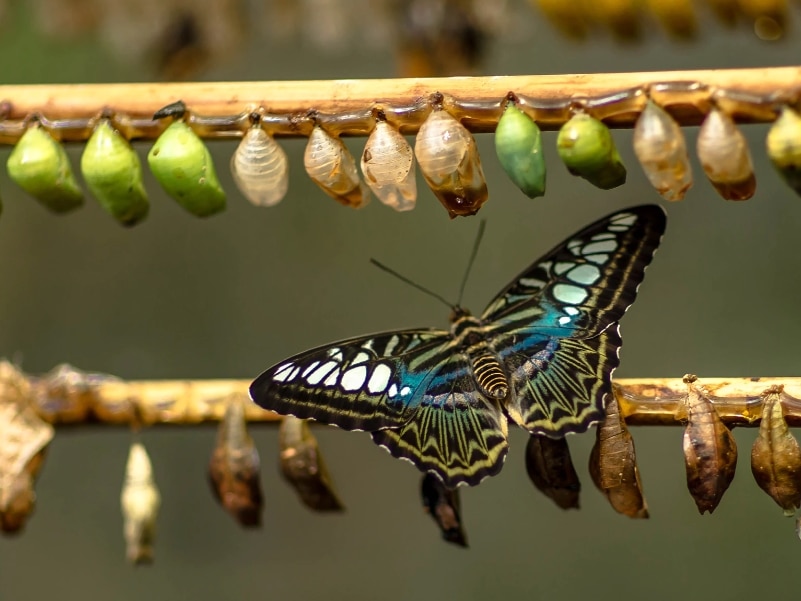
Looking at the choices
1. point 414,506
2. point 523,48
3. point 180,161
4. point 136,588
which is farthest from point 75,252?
point 180,161

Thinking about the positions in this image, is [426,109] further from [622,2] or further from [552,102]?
[622,2]

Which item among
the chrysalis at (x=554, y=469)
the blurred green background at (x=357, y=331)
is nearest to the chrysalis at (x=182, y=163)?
the chrysalis at (x=554, y=469)

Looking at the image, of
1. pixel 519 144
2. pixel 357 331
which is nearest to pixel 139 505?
pixel 519 144

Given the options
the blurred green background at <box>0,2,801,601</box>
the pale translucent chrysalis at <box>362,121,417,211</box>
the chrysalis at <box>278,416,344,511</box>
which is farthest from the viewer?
the blurred green background at <box>0,2,801,601</box>

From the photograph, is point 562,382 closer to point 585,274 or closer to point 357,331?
point 585,274

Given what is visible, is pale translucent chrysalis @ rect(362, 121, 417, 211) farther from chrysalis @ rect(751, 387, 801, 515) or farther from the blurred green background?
the blurred green background

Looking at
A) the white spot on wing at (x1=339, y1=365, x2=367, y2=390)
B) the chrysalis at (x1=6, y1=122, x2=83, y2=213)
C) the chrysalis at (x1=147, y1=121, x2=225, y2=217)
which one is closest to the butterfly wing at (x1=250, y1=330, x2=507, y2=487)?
the white spot on wing at (x1=339, y1=365, x2=367, y2=390)
